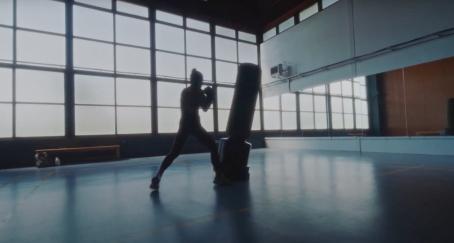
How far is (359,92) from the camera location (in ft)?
31.8

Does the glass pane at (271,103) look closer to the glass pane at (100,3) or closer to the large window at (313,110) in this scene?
the large window at (313,110)

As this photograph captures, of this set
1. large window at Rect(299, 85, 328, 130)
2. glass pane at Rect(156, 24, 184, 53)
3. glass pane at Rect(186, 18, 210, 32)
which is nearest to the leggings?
glass pane at Rect(156, 24, 184, 53)

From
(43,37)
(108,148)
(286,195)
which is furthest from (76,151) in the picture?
(286,195)

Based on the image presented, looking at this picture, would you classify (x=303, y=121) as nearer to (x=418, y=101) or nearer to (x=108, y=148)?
(x=418, y=101)

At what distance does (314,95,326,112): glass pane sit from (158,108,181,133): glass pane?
5.96m

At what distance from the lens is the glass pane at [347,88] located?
9.27 metres

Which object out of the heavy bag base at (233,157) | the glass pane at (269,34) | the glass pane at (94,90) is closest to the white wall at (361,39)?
the glass pane at (269,34)

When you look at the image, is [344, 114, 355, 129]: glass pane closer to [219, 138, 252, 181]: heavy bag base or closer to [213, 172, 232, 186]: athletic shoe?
[219, 138, 252, 181]: heavy bag base

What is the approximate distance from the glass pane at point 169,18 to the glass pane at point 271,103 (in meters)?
5.03

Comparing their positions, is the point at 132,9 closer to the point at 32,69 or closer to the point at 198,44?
the point at 198,44

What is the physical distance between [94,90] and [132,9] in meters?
3.18

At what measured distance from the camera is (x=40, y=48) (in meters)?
7.33

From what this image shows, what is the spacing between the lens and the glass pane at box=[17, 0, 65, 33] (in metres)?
7.09

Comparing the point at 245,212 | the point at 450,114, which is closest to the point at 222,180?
the point at 245,212
